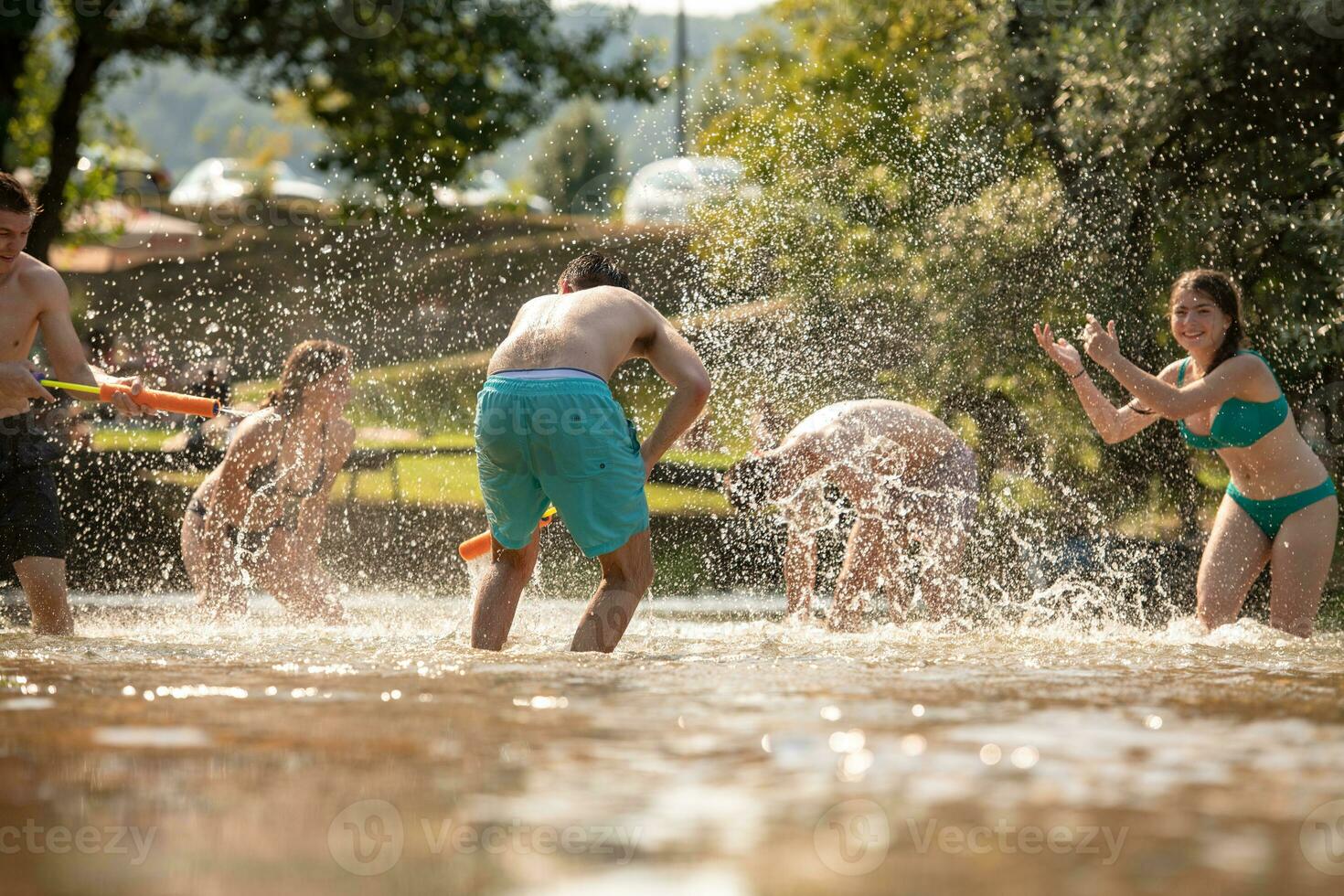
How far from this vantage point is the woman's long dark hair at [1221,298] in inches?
231

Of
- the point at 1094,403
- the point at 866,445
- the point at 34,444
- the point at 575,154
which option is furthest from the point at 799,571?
the point at 575,154

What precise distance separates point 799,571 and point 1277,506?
6.88 feet

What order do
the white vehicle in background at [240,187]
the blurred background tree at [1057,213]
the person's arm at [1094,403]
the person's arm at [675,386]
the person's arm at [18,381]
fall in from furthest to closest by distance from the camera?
1. the white vehicle in background at [240,187]
2. the blurred background tree at [1057,213]
3. the person's arm at [1094,403]
4. the person's arm at [18,381]
5. the person's arm at [675,386]

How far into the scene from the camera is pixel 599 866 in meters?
2.24

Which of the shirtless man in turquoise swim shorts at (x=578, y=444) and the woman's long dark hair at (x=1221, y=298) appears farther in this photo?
the woman's long dark hair at (x=1221, y=298)

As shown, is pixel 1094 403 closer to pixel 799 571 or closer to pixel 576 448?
pixel 799 571

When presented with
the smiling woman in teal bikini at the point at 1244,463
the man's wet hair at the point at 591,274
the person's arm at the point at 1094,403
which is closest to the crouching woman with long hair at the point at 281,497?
the man's wet hair at the point at 591,274

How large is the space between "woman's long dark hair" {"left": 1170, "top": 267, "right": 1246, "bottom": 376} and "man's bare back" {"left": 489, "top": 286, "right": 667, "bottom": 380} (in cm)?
219

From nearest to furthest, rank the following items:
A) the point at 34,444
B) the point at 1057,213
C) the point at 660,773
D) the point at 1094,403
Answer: the point at 660,773
the point at 34,444
the point at 1094,403
the point at 1057,213

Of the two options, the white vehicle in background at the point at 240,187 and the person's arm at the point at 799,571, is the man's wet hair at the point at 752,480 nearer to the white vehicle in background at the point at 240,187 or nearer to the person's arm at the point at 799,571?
the person's arm at the point at 799,571

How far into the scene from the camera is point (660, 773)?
2.82 metres

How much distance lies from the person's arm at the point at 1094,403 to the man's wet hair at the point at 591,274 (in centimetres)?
176

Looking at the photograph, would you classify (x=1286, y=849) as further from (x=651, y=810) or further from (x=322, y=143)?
(x=322, y=143)

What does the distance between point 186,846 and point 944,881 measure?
114 cm
